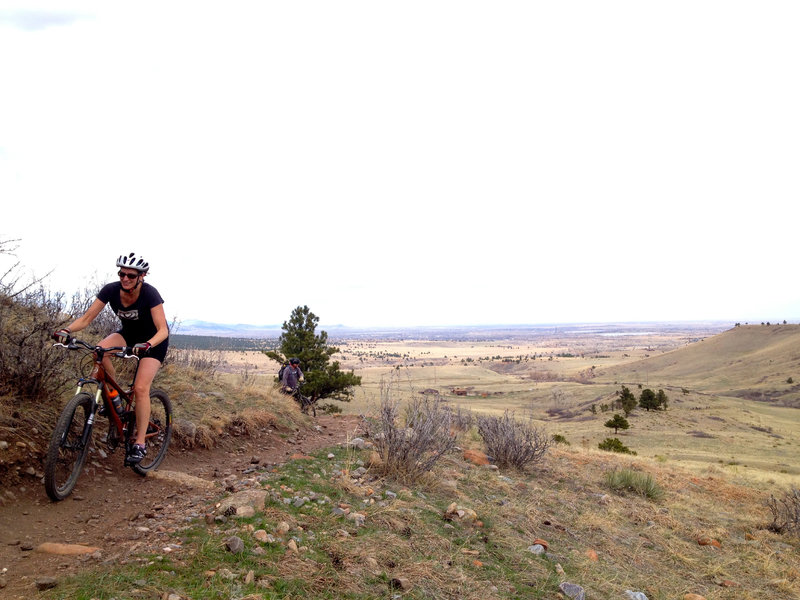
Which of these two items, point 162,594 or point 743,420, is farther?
point 743,420

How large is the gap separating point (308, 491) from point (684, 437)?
28.5 meters

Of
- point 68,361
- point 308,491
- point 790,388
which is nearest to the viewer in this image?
point 308,491

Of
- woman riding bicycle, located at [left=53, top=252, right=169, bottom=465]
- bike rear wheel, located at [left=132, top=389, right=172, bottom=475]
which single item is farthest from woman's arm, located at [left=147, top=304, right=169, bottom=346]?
bike rear wheel, located at [left=132, top=389, right=172, bottom=475]

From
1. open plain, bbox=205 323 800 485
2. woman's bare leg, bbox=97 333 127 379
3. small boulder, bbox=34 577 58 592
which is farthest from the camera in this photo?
open plain, bbox=205 323 800 485

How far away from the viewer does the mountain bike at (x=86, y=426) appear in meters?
4.38

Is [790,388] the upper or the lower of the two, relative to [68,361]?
lower

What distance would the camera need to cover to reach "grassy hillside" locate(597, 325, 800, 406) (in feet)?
171

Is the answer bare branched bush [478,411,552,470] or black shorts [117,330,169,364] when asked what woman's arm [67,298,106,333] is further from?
bare branched bush [478,411,552,470]

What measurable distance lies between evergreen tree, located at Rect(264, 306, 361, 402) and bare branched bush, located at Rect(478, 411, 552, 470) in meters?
10.0

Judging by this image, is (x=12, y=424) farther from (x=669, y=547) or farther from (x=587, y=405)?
(x=587, y=405)

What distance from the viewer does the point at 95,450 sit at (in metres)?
5.62

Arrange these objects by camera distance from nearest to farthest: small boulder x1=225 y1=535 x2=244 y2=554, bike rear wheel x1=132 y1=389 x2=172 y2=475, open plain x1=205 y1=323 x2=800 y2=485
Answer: small boulder x1=225 y1=535 x2=244 y2=554
bike rear wheel x1=132 y1=389 x2=172 y2=475
open plain x1=205 y1=323 x2=800 y2=485

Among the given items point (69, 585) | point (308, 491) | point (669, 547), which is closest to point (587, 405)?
point (669, 547)

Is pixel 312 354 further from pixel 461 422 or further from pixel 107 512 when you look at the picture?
pixel 107 512
